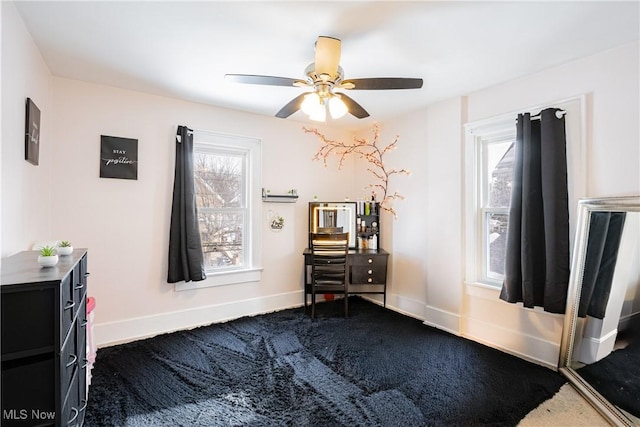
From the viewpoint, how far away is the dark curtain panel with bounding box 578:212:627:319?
7.24 feet

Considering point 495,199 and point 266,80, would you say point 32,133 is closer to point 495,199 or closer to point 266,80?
point 266,80

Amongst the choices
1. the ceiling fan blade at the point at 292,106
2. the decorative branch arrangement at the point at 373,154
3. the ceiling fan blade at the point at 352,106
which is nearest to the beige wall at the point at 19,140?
the ceiling fan blade at the point at 292,106

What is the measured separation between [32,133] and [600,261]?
411cm

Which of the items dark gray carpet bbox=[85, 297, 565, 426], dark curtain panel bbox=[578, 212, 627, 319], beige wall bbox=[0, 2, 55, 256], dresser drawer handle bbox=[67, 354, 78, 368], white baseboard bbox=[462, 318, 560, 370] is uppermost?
beige wall bbox=[0, 2, 55, 256]

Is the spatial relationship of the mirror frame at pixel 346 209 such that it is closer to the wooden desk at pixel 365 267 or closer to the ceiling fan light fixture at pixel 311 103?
the wooden desk at pixel 365 267

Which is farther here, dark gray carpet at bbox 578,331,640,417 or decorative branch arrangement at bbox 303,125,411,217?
decorative branch arrangement at bbox 303,125,411,217

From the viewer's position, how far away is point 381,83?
7.09ft

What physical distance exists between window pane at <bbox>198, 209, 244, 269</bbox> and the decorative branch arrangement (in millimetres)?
1431

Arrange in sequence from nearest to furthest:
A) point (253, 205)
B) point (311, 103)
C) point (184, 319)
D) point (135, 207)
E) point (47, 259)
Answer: point (47, 259) < point (311, 103) < point (135, 207) < point (184, 319) < point (253, 205)

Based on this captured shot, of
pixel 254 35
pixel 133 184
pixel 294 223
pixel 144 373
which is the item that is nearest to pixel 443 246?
pixel 294 223

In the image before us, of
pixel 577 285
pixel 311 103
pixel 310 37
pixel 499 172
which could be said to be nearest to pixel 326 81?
pixel 311 103

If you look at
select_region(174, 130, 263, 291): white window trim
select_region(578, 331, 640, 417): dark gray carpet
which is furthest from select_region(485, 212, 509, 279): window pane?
select_region(174, 130, 263, 291): white window trim

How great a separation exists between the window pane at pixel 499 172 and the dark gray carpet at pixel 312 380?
56.9 inches

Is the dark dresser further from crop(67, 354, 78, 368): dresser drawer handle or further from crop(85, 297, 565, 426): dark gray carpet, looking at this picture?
crop(85, 297, 565, 426): dark gray carpet
